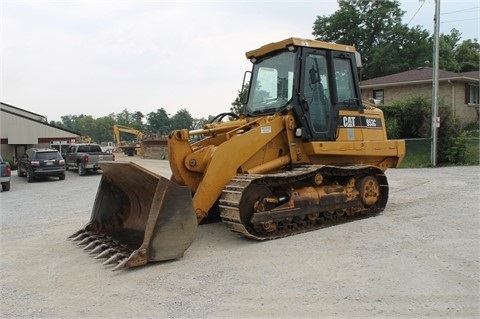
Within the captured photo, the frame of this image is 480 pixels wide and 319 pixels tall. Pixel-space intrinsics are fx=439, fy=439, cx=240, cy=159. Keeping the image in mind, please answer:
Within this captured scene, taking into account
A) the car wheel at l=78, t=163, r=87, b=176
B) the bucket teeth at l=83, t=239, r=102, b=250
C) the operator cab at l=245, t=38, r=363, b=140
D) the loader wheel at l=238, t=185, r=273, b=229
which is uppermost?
the operator cab at l=245, t=38, r=363, b=140

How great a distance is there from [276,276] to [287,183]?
2.28 metres

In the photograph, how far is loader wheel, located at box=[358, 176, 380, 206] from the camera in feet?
26.5

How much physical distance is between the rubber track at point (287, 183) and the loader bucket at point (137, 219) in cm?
73

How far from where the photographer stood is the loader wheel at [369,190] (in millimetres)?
8070

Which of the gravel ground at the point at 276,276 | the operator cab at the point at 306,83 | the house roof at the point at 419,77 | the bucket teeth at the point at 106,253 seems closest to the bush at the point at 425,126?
the house roof at the point at 419,77

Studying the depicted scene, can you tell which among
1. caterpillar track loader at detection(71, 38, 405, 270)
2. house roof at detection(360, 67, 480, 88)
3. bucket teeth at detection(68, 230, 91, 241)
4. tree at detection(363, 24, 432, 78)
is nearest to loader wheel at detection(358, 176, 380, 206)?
caterpillar track loader at detection(71, 38, 405, 270)

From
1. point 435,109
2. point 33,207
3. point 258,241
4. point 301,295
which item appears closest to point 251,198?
point 258,241

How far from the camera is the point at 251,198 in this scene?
6.44m

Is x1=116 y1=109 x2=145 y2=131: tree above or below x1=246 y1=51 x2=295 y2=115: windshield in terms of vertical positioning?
above

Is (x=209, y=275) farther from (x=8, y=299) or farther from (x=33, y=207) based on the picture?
(x=33, y=207)

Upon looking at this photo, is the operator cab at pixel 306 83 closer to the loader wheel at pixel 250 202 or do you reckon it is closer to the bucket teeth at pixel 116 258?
the loader wheel at pixel 250 202

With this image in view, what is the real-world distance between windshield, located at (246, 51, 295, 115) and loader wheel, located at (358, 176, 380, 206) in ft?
6.98

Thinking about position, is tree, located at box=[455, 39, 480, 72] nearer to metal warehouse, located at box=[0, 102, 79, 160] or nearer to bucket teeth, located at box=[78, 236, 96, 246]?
metal warehouse, located at box=[0, 102, 79, 160]

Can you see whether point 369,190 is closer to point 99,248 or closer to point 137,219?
point 137,219
